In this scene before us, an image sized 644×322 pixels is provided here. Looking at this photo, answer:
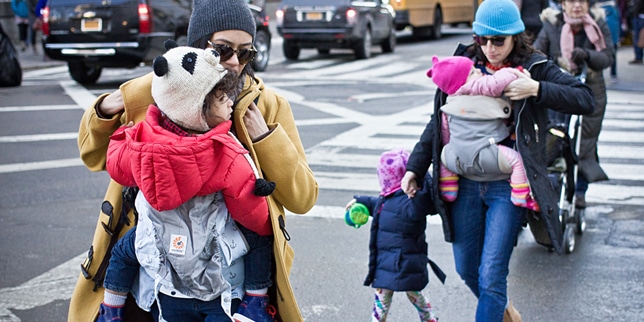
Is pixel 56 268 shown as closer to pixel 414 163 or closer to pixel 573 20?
pixel 414 163

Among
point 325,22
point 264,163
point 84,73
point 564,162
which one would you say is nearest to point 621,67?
point 325,22

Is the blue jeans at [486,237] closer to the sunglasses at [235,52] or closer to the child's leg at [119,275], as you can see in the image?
the sunglasses at [235,52]

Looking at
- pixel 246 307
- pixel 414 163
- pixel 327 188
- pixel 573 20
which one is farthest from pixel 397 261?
pixel 327 188

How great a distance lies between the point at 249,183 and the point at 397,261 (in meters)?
1.81

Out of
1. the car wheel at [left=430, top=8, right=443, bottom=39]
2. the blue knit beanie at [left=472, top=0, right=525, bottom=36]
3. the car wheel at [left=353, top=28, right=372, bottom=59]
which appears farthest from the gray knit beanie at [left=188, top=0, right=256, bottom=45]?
the car wheel at [left=430, top=8, right=443, bottom=39]

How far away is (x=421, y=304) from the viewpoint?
15.1 ft

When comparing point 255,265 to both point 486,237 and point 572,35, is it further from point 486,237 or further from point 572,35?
Result: point 572,35

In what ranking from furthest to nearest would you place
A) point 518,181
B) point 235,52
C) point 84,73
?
point 84,73 → point 518,181 → point 235,52

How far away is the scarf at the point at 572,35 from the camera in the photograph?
6934 mm

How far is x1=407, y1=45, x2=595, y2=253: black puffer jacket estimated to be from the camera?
421 centimetres

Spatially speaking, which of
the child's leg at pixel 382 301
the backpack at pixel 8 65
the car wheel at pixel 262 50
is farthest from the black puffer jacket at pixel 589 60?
the car wheel at pixel 262 50

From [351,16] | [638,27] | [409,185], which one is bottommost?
→ [638,27]

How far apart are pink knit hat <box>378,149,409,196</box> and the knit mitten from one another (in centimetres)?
66

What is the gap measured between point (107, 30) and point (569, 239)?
1076 centimetres
